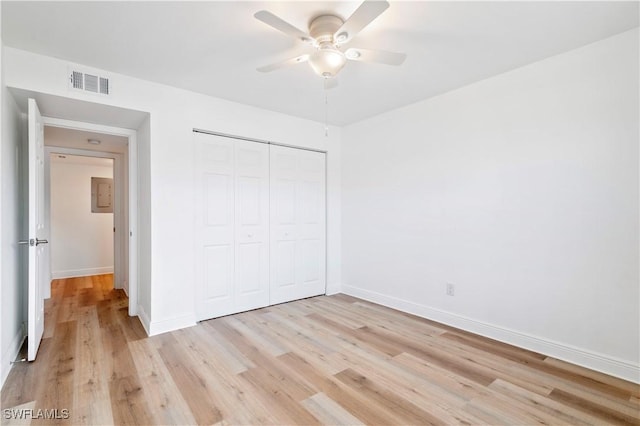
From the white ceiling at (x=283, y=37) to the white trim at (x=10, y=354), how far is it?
2253 millimetres

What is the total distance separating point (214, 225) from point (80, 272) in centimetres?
395

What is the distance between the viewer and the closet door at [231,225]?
3.33 m

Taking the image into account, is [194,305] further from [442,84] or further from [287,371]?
[442,84]

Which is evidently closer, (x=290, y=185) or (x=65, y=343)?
(x=65, y=343)

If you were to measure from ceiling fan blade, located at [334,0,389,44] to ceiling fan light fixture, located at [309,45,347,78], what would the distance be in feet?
0.39

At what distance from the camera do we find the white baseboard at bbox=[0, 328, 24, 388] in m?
2.08

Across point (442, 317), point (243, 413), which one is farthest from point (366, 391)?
point (442, 317)

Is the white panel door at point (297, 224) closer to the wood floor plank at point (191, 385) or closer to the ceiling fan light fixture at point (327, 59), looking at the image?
the wood floor plank at point (191, 385)

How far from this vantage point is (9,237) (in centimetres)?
232

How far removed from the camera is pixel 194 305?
3.22 meters

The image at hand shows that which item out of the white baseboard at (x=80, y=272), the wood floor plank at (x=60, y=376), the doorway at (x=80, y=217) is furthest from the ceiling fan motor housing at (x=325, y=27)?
the white baseboard at (x=80, y=272)

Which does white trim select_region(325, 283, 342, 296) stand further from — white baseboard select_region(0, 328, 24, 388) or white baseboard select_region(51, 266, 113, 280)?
white baseboard select_region(51, 266, 113, 280)

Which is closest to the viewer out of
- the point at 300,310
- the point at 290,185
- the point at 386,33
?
the point at 386,33

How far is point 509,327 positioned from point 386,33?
2.65m
